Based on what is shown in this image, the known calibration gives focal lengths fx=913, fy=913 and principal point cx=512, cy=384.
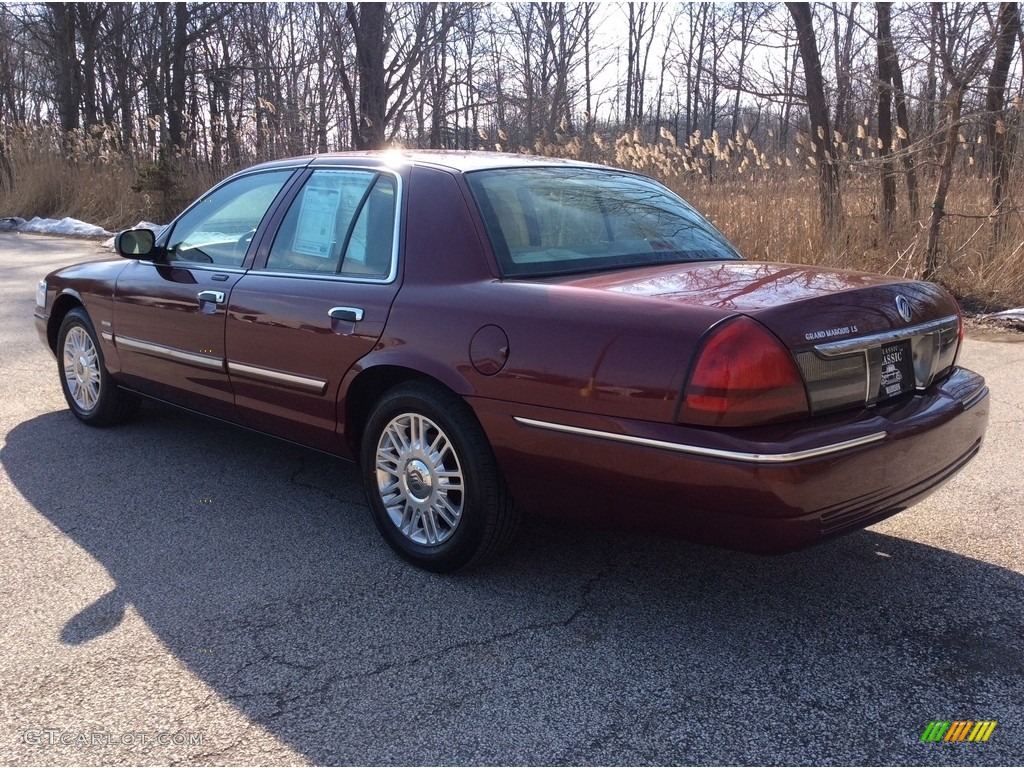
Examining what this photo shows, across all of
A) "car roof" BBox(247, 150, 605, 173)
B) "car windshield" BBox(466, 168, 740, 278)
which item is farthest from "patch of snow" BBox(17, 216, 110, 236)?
"car windshield" BBox(466, 168, 740, 278)

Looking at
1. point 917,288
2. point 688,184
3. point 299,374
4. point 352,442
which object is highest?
point 688,184

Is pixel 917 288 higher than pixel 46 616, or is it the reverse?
pixel 917 288

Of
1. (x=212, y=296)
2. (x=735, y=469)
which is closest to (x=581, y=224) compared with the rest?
(x=735, y=469)

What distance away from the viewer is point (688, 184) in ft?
34.5

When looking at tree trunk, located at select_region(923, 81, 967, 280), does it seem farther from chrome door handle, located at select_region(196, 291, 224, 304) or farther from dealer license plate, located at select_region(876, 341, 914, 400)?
chrome door handle, located at select_region(196, 291, 224, 304)

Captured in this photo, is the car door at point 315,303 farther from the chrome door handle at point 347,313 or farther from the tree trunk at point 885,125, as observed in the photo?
the tree trunk at point 885,125

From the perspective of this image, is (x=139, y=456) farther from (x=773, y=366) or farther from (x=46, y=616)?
(x=773, y=366)

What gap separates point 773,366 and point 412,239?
1.50 m

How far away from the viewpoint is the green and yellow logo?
2.32 meters

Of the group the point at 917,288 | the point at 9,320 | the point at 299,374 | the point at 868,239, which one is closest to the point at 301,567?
the point at 299,374

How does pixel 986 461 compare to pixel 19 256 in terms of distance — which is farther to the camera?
pixel 19 256

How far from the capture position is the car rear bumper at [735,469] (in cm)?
255

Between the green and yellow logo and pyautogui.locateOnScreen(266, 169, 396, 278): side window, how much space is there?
2.34 metres

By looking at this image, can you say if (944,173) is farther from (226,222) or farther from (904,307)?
(226,222)
